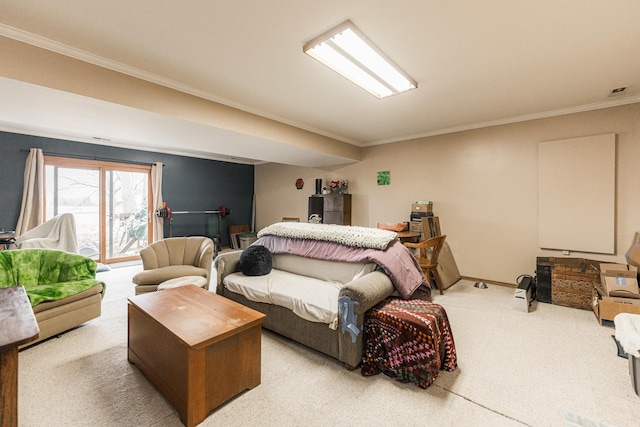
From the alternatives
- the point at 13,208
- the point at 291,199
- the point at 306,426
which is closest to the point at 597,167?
the point at 306,426

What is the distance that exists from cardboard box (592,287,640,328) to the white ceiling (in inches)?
90.0

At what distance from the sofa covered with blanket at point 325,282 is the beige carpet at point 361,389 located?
0.23 meters

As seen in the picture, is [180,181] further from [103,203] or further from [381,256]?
[381,256]

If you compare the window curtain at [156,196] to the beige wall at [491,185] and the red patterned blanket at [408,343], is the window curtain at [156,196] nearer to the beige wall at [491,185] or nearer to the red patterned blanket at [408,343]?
the beige wall at [491,185]

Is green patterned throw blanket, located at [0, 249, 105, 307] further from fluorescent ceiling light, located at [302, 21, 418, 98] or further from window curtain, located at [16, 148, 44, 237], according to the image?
fluorescent ceiling light, located at [302, 21, 418, 98]

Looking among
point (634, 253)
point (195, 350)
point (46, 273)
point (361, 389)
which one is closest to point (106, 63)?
point (46, 273)

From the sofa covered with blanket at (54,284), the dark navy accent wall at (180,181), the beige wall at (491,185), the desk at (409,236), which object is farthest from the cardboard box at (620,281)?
the dark navy accent wall at (180,181)

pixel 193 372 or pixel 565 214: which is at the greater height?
pixel 565 214

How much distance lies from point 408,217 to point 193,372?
435 cm

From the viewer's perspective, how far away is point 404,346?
1867mm

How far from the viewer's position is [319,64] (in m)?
2.52

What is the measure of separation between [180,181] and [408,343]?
631cm

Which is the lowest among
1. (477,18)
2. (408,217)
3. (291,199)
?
(408,217)

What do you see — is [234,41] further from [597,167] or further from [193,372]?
[597,167]
